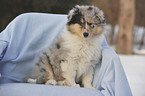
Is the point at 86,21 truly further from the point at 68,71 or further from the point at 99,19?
the point at 68,71

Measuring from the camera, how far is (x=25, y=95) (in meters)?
1.25

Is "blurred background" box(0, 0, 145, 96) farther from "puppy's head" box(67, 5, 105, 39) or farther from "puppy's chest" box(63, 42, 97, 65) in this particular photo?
"puppy's head" box(67, 5, 105, 39)

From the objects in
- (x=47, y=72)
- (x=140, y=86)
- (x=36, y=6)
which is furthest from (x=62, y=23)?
(x=36, y=6)

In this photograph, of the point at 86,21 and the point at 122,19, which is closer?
the point at 86,21

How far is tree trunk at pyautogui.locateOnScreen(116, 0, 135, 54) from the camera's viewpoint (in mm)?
5340

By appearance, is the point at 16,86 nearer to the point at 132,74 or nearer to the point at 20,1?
the point at 132,74

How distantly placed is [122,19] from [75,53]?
436 cm

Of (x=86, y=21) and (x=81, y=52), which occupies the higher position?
(x=86, y=21)

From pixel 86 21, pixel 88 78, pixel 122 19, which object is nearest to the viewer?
pixel 86 21

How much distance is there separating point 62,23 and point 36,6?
9.16ft

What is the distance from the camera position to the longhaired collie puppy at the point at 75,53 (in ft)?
4.79

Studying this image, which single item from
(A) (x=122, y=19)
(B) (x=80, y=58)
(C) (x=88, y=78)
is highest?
(A) (x=122, y=19)

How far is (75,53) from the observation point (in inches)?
59.2

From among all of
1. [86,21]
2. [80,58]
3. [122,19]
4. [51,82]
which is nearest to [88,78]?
[80,58]
